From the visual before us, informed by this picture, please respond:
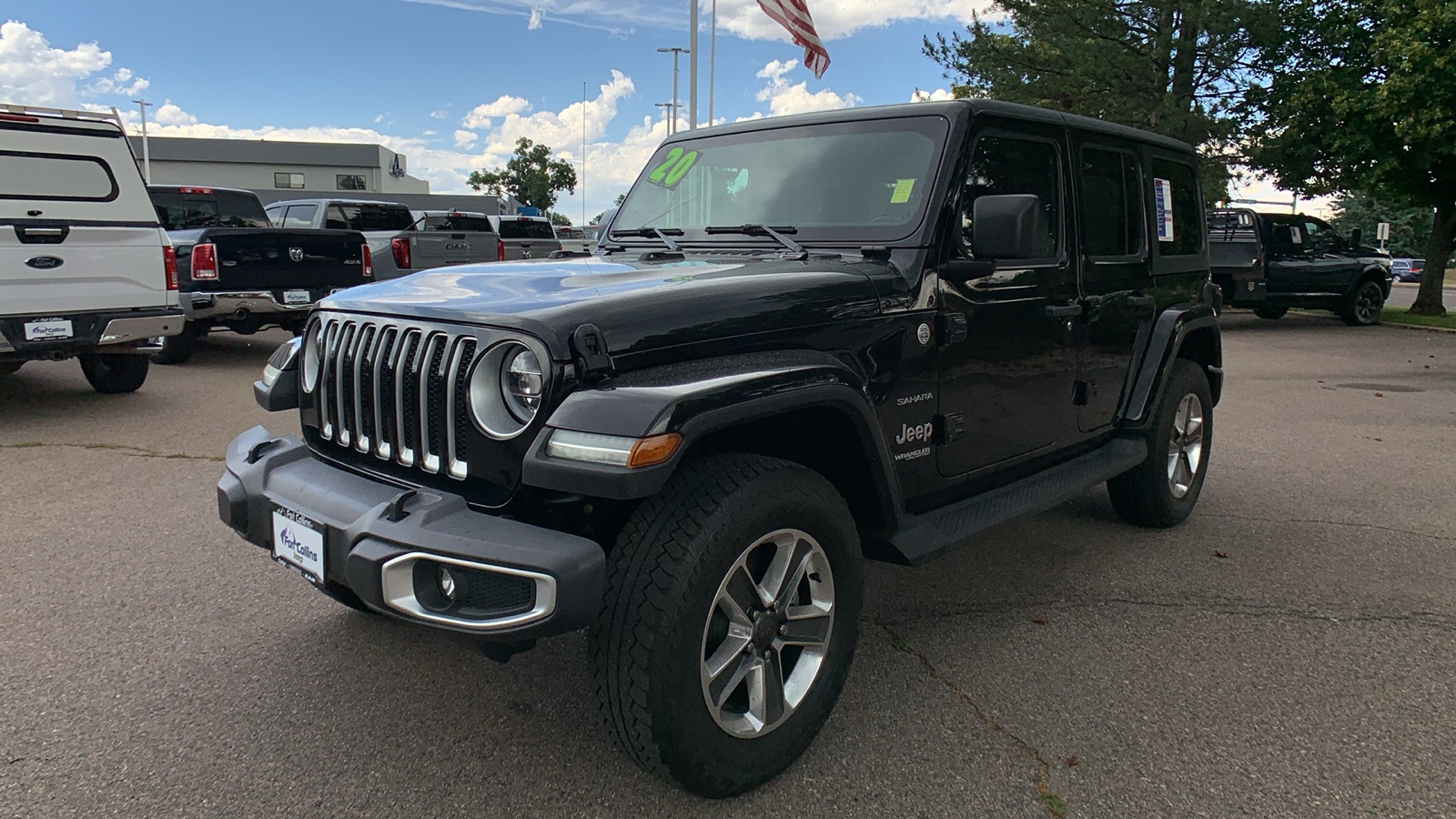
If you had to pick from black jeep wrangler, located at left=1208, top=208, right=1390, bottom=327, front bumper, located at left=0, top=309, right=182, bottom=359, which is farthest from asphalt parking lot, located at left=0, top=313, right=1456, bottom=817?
black jeep wrangler, located at left=1208, top=208, right=1390, bottom=327

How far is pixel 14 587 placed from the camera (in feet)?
13.1

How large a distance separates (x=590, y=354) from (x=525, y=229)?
57.1 ft

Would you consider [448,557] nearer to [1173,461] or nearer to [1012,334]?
[1012,334]

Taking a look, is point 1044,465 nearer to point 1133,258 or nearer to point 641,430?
point 1133,258

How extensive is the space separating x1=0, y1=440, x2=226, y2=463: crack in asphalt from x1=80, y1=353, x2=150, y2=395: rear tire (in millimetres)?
1879

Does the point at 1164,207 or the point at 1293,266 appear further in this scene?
the point at 1293,266

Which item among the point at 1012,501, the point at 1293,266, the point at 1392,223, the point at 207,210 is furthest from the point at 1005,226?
the point at 1392,223

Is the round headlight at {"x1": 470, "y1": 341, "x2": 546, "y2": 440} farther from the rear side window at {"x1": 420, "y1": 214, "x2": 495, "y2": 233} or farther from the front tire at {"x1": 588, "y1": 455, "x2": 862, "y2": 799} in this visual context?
the rear side window at {"x1": 420, "y1": 214, "x2": 495, "y2": 233}

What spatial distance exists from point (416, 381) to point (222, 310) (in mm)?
8185

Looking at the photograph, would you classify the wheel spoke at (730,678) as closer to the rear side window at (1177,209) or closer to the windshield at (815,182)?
the windshield at (815,182)

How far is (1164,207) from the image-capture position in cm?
480

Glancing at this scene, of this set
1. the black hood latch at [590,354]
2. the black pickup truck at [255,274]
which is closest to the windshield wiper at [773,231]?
the black hood latch at [590,354]

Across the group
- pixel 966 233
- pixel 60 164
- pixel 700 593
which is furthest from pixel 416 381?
pixel 60 164

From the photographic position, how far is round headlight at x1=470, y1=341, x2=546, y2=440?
7.96ft
